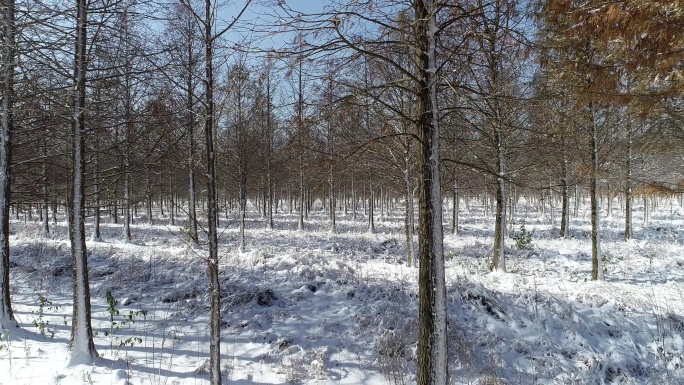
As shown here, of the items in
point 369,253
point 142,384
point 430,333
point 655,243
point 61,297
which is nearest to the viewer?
point 430,333

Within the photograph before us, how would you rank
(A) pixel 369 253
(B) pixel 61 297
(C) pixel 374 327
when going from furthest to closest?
(A) pixel 369 253, (B) pixel 61 297, (C) pixel 374 327

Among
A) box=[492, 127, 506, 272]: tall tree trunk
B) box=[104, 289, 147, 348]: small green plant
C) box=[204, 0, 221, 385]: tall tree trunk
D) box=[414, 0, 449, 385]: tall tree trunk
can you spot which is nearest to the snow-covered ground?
box=[104, 289, 147, 348]: small green plant

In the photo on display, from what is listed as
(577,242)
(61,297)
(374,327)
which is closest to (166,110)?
(374,327)

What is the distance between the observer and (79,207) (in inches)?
213

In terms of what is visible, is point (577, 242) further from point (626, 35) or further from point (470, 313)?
point (626, 35)

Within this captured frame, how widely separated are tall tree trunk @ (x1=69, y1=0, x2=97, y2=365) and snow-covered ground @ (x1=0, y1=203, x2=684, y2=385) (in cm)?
50

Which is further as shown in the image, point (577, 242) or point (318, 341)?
point (577, 242)

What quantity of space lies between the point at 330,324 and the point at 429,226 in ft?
13.9

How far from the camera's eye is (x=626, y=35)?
483cm

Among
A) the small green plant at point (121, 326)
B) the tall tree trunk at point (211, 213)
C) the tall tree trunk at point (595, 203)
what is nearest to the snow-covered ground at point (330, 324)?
the small green plant at point (121, 326)

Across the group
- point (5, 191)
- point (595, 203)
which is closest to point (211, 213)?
point (5, 191)

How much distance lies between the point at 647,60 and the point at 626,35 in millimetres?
602

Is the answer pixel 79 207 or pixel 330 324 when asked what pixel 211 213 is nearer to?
pixel 79 207

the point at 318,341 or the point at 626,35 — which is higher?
the point at 626,35
